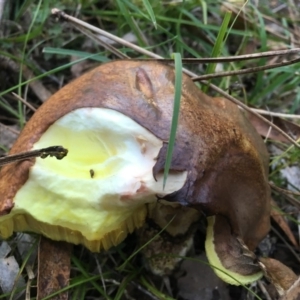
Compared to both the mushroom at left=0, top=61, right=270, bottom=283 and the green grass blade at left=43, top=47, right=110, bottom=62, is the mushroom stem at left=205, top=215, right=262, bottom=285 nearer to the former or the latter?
the mushroom at left=0, top=61, right=270, bottom=283

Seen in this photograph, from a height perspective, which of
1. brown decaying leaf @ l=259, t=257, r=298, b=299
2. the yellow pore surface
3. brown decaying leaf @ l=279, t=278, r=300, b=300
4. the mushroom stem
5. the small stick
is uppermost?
the small stick

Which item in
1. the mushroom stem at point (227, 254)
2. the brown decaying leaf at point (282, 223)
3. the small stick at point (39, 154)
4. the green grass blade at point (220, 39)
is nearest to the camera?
the small stick at point (39, 154)

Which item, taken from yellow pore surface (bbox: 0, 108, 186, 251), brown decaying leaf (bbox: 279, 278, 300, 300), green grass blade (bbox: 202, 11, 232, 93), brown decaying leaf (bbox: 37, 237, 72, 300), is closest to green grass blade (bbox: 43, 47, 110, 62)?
green grass blade (bbox: 202, 11, 232, 93)

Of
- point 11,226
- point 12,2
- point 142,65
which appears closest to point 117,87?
point 142,65

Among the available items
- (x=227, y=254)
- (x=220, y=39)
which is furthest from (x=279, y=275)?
(x=220, y=39)

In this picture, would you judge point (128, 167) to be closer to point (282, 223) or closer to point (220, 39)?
point (220, 39)

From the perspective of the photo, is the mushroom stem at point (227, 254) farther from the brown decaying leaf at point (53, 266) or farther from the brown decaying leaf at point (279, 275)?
the brown decaying leaf at point (53, 266)

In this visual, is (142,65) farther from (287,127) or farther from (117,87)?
(287,127)

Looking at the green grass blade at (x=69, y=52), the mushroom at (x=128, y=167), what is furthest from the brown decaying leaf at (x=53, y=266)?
the green grass blade at (x=69, y=52)
